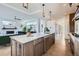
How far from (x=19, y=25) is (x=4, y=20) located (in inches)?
13.5

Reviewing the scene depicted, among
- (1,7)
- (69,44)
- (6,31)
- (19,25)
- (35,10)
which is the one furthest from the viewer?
(69,44)

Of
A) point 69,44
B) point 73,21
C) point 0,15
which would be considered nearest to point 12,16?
point 0,15

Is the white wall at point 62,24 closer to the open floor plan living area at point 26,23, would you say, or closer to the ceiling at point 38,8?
the open floor plan living area at point 26,23

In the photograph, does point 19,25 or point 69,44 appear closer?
point 19,25

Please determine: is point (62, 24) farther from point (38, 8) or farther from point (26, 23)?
point (26, 23)

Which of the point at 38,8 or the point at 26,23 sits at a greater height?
the point at 38,8

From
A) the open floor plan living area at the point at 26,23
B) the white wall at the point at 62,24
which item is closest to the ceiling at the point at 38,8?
the open floor plan living area at the point at 26,23

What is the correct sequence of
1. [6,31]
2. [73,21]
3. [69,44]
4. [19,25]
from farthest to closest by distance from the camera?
[69,44]
[73,21]
[19,25]
[6,31]

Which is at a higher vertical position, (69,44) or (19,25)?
(19,25)

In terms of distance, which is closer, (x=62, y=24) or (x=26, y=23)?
(x=26, y=23)

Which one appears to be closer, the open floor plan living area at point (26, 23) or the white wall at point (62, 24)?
the open floor plan living area at point (26, 23)

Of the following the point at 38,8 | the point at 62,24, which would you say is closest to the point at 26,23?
the point at 38,8

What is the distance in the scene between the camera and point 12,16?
6.15ft

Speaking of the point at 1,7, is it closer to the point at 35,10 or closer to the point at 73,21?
the point at 35,10
